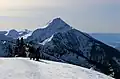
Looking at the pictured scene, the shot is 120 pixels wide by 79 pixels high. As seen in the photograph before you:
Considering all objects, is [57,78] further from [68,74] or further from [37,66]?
[37,66]

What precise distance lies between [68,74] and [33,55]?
10.2 meters

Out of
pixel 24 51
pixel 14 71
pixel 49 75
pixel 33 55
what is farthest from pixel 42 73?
pixel 24 51

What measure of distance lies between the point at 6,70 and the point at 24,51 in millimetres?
29228

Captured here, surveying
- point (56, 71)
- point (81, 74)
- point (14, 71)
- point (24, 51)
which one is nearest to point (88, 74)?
point (81, 74)

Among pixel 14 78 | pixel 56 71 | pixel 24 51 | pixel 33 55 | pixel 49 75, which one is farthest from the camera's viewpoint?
pixel 24 51

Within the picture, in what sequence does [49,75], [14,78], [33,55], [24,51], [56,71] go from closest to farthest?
[14,78] < [49,75] < [56,71] < [33,55] < [24,51]

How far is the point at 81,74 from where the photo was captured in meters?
28.8

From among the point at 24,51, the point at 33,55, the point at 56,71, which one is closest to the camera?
the point at 56,71

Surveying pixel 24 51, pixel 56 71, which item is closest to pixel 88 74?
pixel 56 71

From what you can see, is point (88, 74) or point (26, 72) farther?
point (88, 74)

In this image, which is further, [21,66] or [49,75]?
[21,66]

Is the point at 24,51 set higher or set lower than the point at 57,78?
higher

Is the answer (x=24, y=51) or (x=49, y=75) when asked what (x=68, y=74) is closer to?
(x=49, y=75)

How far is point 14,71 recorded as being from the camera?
27031 mm
